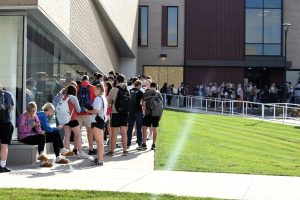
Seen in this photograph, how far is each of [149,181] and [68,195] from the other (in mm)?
2076

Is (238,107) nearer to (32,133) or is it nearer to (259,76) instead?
(259,76)

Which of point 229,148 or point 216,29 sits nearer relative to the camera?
point 229,148

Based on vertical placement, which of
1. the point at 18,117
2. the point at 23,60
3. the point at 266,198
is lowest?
the point at 266,198

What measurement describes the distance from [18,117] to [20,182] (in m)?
3.45

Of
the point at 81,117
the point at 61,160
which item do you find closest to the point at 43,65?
the point at 81,117

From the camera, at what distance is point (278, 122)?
2873 cm

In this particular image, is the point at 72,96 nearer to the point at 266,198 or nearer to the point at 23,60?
the point at 23,60

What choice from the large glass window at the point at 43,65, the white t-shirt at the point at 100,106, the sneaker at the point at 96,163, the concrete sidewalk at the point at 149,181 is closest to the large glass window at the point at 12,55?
the large glass window at the point at 43,65

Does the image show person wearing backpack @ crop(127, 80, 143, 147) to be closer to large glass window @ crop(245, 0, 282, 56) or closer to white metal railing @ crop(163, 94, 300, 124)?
white metal railing @ crop(163, 94, 300, 124)

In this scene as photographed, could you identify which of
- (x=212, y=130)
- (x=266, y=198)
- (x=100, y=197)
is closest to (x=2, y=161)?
(x=100, y=197)

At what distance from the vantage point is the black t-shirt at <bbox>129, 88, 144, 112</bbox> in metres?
15.1

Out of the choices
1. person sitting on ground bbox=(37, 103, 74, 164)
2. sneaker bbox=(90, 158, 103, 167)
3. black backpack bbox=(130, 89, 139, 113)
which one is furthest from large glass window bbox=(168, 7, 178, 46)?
sneaker bbox=(90, 158, 103, 167)

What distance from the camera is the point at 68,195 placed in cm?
865

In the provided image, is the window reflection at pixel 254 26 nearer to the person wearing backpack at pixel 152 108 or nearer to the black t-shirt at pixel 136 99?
the black t-shirt at pixel 136 99
